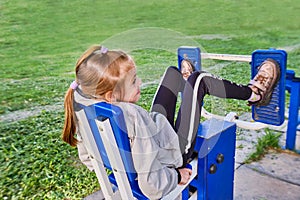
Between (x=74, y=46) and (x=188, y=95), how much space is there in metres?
4.58

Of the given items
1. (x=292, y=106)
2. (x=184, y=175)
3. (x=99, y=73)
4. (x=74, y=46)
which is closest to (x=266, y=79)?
(x=292, y=106)

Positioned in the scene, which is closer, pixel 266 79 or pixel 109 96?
pixel 109 96

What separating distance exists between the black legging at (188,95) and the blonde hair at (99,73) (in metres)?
0.39

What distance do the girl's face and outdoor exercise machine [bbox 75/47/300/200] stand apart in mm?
141

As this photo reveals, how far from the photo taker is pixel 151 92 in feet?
5.39

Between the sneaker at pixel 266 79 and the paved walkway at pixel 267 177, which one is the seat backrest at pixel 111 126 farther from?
the sneaker at pixel 266 79

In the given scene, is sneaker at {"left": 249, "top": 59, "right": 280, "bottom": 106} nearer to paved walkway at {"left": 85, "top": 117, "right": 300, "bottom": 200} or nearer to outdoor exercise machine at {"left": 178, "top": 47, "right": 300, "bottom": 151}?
outdoor exercise machine at {"left": 178, "top": 47, "right": 300, "bottom": 151}

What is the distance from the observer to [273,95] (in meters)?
2.06

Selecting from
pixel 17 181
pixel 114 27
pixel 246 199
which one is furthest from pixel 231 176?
pixel 114 27

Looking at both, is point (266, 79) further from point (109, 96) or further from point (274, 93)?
point (109, 96)

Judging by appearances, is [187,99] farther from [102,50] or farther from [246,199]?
[246,199]

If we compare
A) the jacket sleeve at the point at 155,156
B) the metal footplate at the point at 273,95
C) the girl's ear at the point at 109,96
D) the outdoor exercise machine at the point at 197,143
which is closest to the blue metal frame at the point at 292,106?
the outdoor exercise machine at the point at 197,143

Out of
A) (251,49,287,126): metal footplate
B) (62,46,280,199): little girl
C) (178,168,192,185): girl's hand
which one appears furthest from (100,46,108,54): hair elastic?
Answer: (251,49,287,126): metal footplate

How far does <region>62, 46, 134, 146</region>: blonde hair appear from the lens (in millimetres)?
1234
